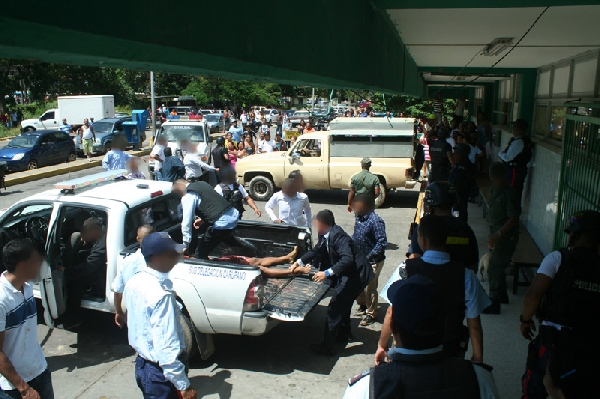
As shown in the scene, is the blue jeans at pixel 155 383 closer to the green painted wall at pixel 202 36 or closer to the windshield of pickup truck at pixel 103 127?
the green painted wall at pixel 202 36

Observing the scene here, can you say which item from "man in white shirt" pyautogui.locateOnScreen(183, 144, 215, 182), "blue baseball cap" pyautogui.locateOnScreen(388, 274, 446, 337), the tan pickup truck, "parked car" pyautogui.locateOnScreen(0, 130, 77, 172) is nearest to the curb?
"parked car" pyautogui.locateOnScreen(0, 130, 77, 172)

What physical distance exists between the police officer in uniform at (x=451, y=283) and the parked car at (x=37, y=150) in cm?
1922

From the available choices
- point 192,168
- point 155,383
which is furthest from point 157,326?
point 192,168

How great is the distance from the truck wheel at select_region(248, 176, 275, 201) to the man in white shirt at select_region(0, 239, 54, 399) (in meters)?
10.6

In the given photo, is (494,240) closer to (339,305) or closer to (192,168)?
(339,305)

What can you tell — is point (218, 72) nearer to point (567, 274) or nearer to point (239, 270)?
point (567, 274)

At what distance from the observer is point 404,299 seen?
222cm

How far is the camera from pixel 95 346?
584 cm

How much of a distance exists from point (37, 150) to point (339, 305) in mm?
18097

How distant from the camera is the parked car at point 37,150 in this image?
755 inches

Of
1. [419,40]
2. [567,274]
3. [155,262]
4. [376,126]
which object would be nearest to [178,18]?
[155,262]

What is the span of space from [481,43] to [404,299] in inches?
179

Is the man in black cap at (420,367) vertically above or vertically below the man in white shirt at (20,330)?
above

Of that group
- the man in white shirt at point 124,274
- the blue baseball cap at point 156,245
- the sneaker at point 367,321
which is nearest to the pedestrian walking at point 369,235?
the sneaker at point 367,321
